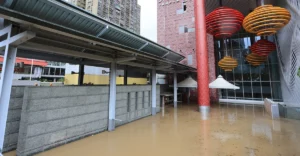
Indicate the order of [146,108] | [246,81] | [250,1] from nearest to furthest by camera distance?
[146,108], [250,1], [246,81]

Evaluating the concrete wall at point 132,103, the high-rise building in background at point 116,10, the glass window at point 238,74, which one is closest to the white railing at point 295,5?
the glass window at point 238,74

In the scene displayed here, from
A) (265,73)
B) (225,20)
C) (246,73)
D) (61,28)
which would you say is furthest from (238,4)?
(61,28)

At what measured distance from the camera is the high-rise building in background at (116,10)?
24109 millimetres

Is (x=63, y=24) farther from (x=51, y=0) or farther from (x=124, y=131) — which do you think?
(x=124, y=131)

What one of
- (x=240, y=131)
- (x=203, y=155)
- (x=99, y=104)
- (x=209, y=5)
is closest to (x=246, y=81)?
(x=209, y=5)

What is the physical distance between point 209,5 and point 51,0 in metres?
13.2

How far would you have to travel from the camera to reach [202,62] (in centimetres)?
925

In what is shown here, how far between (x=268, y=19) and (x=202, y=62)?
4.18 meters

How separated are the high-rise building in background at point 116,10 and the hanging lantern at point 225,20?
16946 millimetres

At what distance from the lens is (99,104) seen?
4965mm

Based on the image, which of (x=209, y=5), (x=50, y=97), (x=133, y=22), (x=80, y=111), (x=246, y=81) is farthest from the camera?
(x=133, y=22)

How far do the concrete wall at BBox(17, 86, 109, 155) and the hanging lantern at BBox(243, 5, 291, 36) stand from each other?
279 inches

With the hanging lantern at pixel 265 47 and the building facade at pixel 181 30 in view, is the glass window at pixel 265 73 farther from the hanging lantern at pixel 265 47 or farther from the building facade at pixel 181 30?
the hanging lantern at pixel 265 47

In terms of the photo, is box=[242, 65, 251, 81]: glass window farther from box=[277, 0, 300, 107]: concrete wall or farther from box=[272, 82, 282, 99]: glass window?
box=[277, 0, 300, 107]: concrete wall
